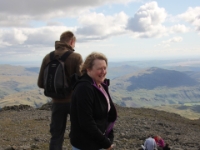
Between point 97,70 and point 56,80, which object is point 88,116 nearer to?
point 97,70

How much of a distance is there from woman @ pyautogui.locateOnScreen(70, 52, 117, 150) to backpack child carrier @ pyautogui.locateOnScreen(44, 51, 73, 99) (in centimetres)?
206

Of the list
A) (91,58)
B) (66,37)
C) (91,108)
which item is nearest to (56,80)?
(66,37)

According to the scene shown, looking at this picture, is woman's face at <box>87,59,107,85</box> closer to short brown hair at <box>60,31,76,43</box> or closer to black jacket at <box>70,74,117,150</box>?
black jacket at <box>70,74,117,150</box>

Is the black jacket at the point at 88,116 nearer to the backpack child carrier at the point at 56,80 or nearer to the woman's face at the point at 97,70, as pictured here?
the woman's face at the point at 97,70

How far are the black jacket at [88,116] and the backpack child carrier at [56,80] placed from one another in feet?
7.28

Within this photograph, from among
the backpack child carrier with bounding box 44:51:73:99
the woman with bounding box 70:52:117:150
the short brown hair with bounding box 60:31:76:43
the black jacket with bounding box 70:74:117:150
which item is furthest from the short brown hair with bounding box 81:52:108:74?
the short brown hair with bounding box 60:31:76:43

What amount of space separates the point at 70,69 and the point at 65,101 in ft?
3.39

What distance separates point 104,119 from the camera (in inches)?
220

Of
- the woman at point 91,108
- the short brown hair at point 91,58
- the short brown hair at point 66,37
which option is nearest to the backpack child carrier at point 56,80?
the short brown hair at point 66,37

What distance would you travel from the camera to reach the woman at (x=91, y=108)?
16.9 feet

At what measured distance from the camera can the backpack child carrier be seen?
24.7ft

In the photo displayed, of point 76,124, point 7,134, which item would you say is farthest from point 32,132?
point 76,124

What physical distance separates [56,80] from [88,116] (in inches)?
106

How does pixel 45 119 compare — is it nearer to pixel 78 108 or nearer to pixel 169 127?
pixel 169 127
